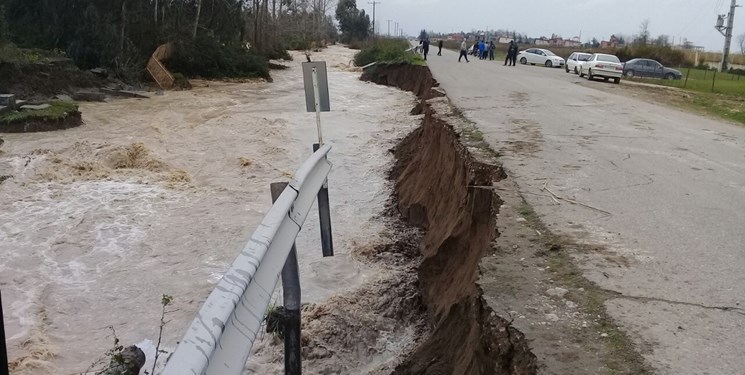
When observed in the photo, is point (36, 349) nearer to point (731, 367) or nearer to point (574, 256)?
point (574, 256)

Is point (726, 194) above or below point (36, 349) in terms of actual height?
above

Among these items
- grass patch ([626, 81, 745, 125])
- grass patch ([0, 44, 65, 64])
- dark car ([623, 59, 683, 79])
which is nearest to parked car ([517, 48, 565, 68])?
dark car ([623, 59, 683, 79])

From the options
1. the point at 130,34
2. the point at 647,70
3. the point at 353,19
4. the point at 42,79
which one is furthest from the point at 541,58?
the point at 353,19

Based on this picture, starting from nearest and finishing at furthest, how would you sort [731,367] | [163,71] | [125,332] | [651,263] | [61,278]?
[731,367]
[651,263]
[125,332]
[61,278]
[163,71]

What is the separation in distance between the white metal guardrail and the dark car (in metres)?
39.1

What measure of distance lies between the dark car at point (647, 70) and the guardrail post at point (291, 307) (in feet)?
126

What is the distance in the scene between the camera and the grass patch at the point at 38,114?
19359 mm

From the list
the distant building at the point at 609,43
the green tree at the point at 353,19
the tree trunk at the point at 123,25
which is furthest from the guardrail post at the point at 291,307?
the green tree at the point at 353,19

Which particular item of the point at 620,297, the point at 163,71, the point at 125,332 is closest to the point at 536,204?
the point at 620,297

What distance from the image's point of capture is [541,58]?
48.7m

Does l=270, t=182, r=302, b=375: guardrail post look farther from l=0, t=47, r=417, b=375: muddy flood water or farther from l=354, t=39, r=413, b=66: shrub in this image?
l=354, t=39, r=413, b=66: shrub

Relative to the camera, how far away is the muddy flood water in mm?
7512

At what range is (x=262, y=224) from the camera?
305 cm

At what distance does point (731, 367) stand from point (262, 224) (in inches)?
98.9
